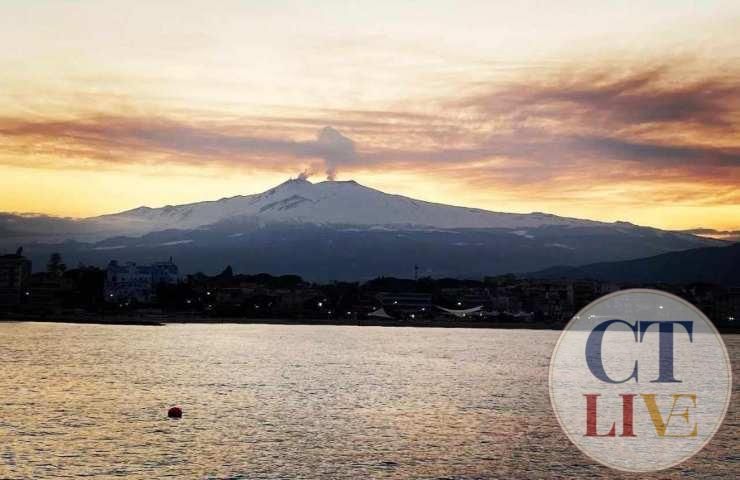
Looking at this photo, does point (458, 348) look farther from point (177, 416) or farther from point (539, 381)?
point (177, 416)

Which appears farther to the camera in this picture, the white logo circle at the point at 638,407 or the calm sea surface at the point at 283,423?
the white logo circle at the point at 638,407

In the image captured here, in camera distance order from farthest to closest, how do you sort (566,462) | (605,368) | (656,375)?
(605,368) → (656,375) → (566,462)

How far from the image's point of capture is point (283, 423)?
200 ft

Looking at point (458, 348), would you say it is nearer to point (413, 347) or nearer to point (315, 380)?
point (413, 347)

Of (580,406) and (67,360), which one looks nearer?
(580,406)

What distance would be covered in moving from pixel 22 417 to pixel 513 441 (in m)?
29.0

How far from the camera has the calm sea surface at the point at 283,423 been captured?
45.8 metres

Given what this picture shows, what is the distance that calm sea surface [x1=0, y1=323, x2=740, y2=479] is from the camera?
150 feet

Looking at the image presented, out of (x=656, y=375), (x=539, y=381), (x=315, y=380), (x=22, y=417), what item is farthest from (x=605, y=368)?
(x=22, y=417)

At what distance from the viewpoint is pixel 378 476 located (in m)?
44.0

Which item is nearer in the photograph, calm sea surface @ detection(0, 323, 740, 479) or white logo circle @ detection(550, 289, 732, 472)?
calm sea surface @ detection(0, 323, 740, 479)

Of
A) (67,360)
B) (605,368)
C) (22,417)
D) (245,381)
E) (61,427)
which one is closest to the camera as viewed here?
(61,427)

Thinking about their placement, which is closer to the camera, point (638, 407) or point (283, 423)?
point (283, 423)

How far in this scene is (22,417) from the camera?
59062 mm
